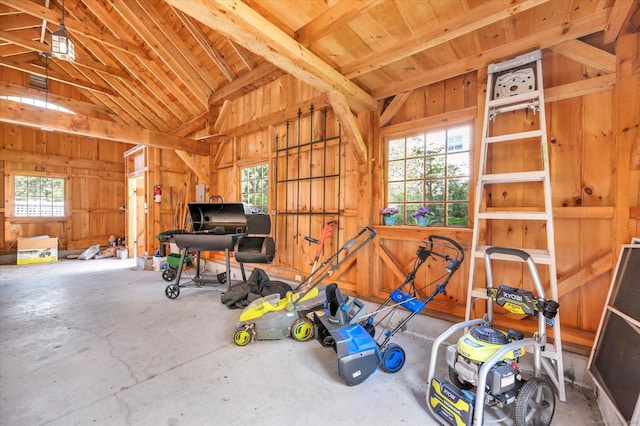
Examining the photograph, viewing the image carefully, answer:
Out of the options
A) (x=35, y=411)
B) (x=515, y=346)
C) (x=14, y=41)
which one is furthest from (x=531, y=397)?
(x=14, y=41)

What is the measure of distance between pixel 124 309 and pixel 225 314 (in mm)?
1296

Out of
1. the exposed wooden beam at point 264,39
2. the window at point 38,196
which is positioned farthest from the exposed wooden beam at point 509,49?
the window at point 38,196

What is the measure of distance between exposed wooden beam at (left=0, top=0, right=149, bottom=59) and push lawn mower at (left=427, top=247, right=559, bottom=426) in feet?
21.0

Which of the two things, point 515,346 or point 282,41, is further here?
point 282,41

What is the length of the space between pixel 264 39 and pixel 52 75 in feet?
24.4

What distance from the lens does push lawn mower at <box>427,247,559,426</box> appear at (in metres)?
1.38

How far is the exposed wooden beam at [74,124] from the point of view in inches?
128

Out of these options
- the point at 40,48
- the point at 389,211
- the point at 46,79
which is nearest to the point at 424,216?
the point at 389,211

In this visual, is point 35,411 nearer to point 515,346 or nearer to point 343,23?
point 515,346

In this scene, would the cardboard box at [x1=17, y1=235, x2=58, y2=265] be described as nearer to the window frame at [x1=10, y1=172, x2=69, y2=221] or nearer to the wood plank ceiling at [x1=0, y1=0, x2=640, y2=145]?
the window frame at [x1=10, y1=172, x2=69, y2=221]

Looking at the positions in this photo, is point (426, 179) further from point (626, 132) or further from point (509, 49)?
point (626, 132)

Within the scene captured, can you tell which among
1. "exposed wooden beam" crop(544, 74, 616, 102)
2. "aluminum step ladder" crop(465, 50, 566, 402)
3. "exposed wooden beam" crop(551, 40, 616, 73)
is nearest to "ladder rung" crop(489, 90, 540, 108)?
"aluminum step ladder" crop(465, 50, 566, 402)

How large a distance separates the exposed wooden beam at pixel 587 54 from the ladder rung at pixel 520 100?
373mm

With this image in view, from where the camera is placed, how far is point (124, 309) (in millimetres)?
3316
